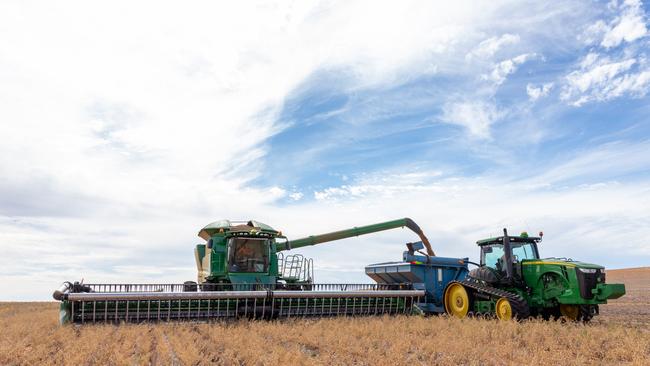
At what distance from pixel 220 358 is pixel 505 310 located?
23.5 ft

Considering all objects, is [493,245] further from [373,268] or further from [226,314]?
[226,314]

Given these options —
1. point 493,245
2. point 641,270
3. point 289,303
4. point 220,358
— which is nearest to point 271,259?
point 289,303

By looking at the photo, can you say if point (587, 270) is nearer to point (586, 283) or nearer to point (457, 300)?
point (586, 283)

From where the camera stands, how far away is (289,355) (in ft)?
21.9

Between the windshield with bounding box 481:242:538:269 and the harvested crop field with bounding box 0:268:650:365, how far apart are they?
95.5 inches

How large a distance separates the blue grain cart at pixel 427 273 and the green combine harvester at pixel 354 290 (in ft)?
0.09

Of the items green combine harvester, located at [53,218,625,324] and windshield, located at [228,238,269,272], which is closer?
green combine harvester, located at [53,218,625,324]

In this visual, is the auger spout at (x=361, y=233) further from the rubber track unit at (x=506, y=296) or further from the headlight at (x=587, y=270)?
the headlight at (x=587, y=270)

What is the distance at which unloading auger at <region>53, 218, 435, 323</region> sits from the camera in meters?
10.9

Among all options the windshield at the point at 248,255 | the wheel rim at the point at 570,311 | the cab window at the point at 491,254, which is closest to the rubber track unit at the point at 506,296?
the cab window at the point at 491,254

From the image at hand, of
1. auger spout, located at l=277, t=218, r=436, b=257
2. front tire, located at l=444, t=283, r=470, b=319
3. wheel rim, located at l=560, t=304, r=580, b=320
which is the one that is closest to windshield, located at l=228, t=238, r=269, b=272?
auger spout, located at l=277, t=218, r=436, b=257

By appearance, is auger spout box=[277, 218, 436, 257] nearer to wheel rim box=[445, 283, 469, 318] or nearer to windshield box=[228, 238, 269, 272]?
windshield box=[228, 238, 269, 272]

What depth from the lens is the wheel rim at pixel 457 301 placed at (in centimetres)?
1295

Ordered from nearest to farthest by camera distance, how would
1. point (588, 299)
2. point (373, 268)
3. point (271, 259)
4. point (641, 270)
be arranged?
point (588, 299) → point (271, 259) → point (373, 268) → point (641, 270)
